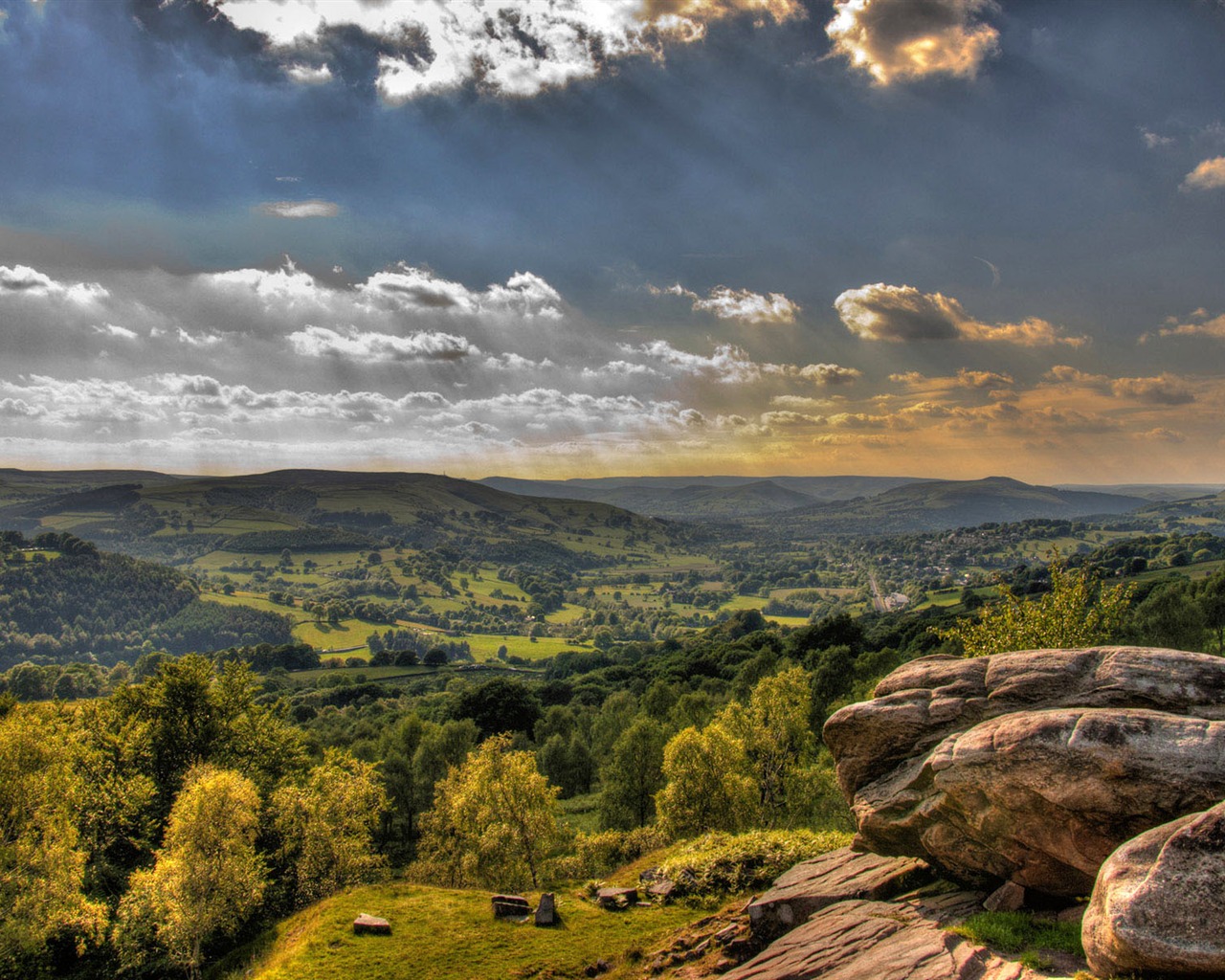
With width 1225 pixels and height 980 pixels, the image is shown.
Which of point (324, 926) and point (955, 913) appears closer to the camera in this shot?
point (955, 913)

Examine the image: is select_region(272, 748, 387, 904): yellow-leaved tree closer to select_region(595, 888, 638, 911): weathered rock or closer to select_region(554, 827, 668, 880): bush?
select_region(554, 827, 668, 880): bush

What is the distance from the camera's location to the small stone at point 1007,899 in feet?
63.5

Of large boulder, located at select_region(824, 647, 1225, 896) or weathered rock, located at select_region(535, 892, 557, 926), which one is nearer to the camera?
large boulder, located at select_region(824, 647, 1225, 896)

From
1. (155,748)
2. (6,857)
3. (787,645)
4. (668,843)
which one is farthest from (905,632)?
(6,857)

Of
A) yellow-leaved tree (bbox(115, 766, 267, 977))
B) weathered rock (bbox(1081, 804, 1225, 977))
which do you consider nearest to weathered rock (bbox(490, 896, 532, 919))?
yellow-leaved tree (bbox(115, 766, 267, 977))

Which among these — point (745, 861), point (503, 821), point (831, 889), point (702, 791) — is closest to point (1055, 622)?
point (745, 861)

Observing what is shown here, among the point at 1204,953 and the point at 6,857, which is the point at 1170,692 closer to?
the point at 1204,953

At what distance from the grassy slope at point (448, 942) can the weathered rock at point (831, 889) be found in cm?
572

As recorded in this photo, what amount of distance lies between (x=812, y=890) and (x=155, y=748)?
53.5 meters

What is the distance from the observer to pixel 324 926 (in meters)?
30.5

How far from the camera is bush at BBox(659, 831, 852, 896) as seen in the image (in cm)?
3162

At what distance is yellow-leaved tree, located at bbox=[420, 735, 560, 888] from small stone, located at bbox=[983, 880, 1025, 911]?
95.5 ft

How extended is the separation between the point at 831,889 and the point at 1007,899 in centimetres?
714

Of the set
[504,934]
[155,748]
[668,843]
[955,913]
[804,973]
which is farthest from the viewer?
[155,748]
